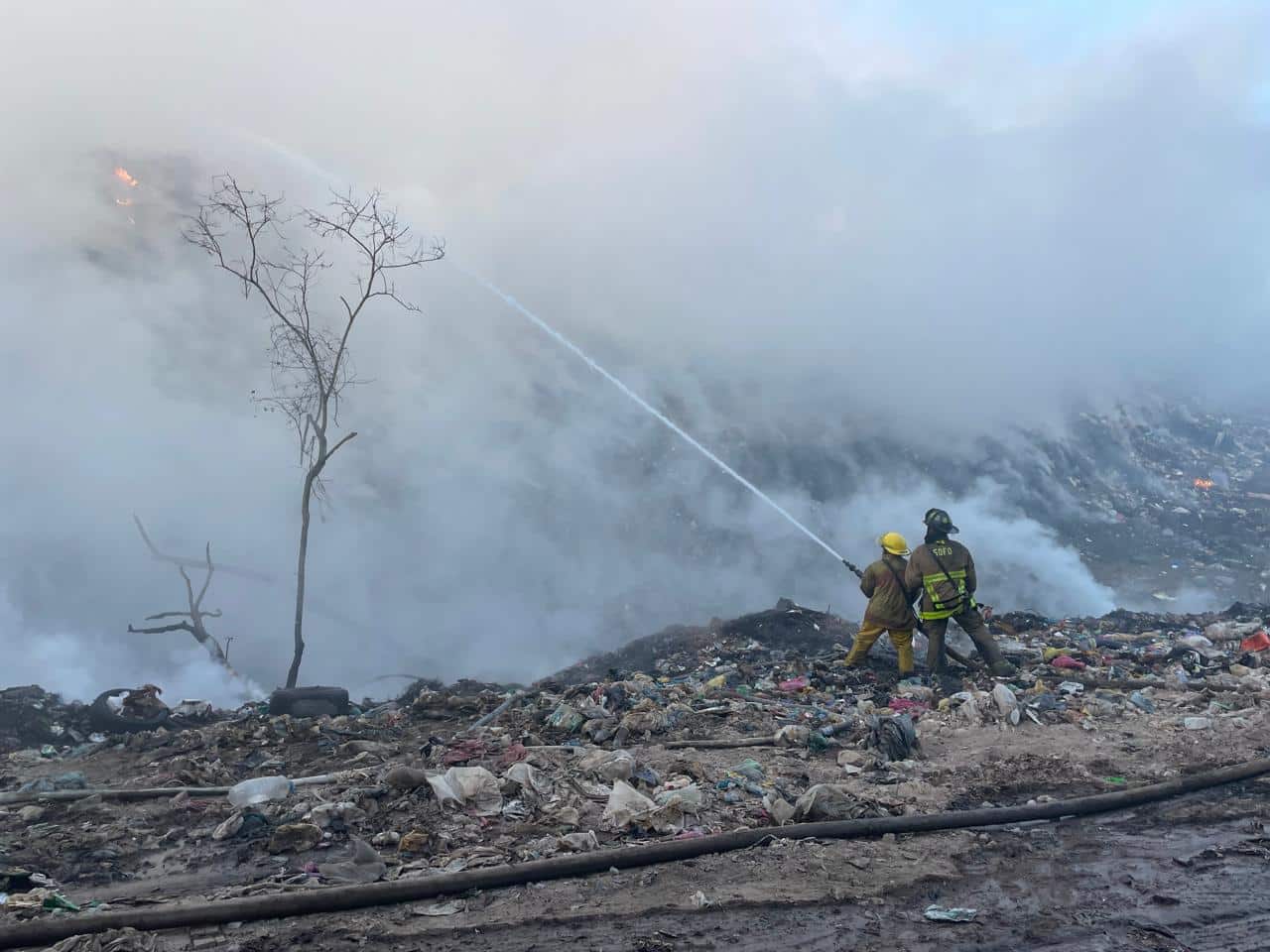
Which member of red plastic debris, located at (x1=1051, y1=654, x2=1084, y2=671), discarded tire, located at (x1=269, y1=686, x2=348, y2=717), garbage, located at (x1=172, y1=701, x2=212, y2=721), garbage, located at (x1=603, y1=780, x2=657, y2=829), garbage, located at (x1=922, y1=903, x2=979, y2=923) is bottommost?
garbage, located at (x1=922, y1=903, x2=979, y2=923)

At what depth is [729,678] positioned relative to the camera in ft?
25.0

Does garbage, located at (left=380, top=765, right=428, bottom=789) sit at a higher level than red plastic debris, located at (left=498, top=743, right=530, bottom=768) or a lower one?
lower

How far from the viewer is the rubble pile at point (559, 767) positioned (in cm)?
377

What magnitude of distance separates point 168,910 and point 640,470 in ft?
49.3

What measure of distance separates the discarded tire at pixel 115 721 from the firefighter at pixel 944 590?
254 inches

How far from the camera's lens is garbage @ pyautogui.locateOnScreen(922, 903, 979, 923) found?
9.80 ft

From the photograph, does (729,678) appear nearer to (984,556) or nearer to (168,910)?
(168,910)

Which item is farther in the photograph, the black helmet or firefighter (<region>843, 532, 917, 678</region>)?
firefighter (<region>843, 532, 917, 678</region>)

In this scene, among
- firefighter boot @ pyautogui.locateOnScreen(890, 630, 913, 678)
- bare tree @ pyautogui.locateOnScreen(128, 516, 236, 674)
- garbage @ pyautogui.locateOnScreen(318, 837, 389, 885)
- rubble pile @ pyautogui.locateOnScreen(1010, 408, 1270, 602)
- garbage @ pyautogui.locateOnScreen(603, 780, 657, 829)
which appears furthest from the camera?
rubble pile @ pyautogui.locateOnScreen(1010, 408, 1270, 602)

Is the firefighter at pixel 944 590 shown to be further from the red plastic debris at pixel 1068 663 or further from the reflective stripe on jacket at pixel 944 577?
the red plastic debris at pixel 1068 663

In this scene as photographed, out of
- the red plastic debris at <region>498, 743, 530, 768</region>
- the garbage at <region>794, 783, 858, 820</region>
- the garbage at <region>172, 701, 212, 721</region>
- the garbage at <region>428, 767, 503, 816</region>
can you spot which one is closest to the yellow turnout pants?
the garbage at <region>794, 783, 858, 820</region>

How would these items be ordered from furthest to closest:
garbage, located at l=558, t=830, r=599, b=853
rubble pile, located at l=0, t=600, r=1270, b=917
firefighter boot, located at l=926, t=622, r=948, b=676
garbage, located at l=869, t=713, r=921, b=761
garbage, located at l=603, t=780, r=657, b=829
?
firefighter boot, located at l=926, t=622, r=948, b=676
garbage, located at l=869, t=713, r=921, b=761
garbage, located at l=603, t=780, r=657, b=829
rubble pile, located at l=0, t=600, r=1270, b=917
garbage, located at l=558, t=830, r=599, b=853

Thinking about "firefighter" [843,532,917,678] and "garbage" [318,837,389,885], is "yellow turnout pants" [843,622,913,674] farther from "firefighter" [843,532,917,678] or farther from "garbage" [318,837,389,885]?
"garbage" [318,837,389,885]

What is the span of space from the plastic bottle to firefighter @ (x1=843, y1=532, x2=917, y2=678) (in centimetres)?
482
